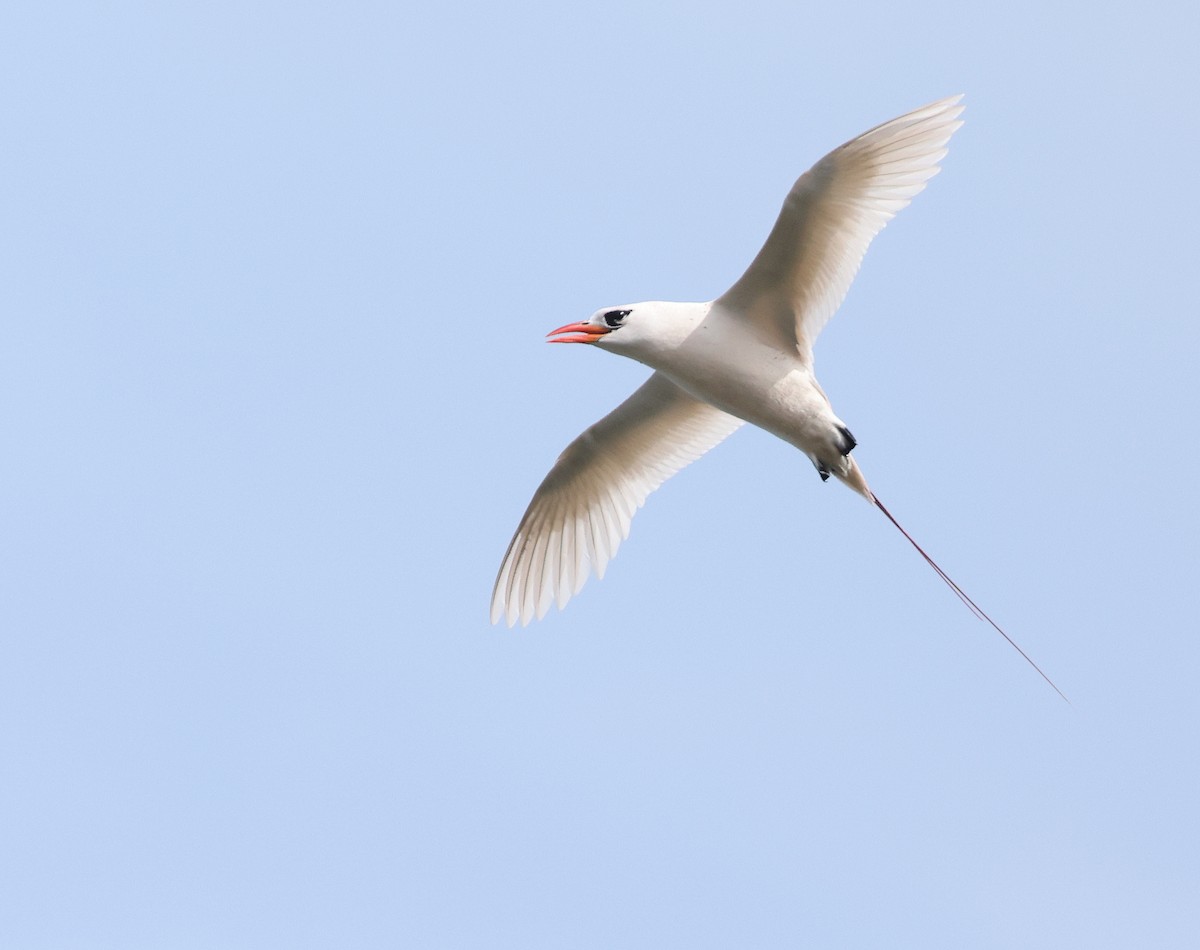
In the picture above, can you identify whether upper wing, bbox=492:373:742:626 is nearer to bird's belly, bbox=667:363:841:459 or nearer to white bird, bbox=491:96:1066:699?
white bird, bbox=491:96:1066:699

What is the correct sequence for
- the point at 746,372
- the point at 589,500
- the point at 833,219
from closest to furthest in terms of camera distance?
the point at 833,219
the point at 746,372
the point at 589,500

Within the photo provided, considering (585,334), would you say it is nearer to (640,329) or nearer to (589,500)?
(640,329)

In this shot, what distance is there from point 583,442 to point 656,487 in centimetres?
78

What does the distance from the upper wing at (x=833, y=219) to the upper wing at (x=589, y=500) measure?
79.2 inches

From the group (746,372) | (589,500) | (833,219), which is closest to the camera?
(833,219)

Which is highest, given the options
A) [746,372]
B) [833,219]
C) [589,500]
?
[589,500]

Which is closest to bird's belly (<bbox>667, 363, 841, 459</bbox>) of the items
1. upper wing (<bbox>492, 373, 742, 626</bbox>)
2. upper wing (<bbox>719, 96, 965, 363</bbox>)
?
upper wing (<bbox>719, 96, 965, 363</bbox>)

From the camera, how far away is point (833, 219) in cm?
1472

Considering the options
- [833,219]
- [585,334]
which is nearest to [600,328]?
[585,334]

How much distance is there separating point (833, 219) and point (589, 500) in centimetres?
396

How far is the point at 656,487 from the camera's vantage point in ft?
56.5

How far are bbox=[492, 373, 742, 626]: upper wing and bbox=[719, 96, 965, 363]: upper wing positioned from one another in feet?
6.60

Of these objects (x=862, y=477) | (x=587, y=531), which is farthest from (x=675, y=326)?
(x=587, y=531)

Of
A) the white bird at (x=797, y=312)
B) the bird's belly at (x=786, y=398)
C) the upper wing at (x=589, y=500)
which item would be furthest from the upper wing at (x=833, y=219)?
the upper wing at (x=589, y=500)
